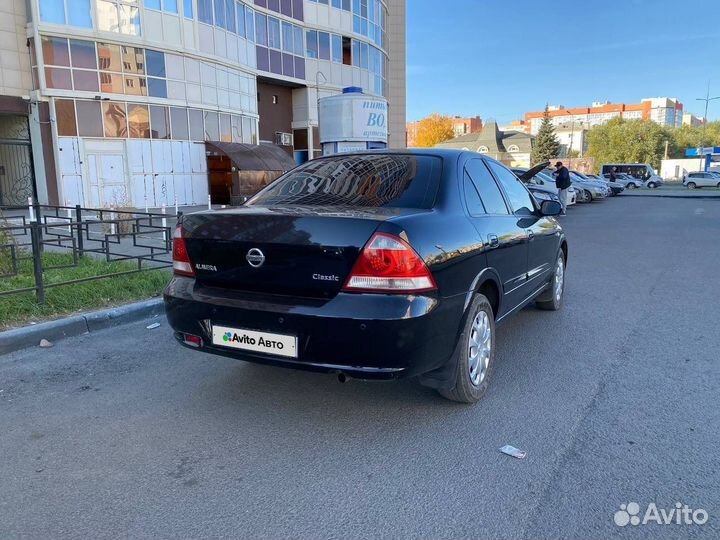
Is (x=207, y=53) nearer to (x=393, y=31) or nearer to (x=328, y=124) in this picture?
(x=328, y=124)

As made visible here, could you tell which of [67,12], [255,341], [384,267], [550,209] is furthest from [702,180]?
[255,341]

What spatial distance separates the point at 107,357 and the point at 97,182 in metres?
18.1

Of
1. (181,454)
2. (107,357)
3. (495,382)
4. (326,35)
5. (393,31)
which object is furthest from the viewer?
(393,31)

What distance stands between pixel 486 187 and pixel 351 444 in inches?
89.8

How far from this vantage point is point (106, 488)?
268cm

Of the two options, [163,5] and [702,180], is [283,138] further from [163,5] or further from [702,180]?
[702,180]

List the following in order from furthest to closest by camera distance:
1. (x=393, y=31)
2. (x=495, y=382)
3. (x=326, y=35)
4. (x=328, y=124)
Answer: (x=393, y=31)
(x=326, y=35)
(x=328, y=124)
(x=495, y=382)

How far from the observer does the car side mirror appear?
17.0 feet

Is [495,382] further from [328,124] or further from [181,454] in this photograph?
[328,124]

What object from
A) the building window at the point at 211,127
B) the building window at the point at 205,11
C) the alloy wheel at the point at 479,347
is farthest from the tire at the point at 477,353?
the building window at the point at 205,11

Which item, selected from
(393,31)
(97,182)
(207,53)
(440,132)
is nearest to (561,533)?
(97,182)

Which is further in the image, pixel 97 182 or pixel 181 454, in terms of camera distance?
pixel 97 182

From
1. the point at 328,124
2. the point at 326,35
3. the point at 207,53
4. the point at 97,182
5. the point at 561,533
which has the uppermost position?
the point at 326,35

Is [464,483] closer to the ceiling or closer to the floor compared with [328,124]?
closer to the floor
